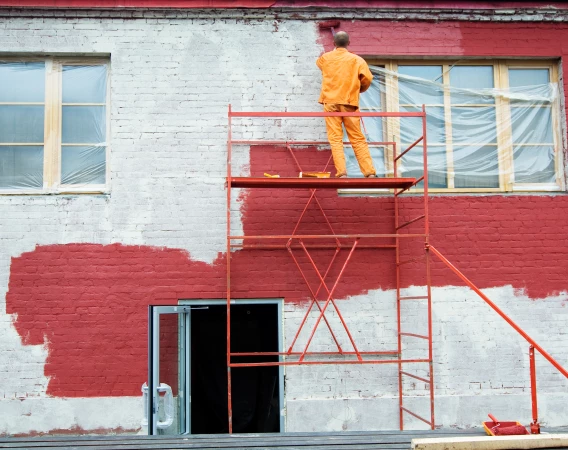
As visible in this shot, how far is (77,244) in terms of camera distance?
8.06 m

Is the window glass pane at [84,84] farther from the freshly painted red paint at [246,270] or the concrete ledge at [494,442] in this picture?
the concrete ledge at [494,442]

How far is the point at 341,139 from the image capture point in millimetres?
7797

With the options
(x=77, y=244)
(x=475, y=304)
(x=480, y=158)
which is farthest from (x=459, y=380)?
(x=77, y=244)

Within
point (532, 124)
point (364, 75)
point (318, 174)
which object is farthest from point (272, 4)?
point (532, 124)

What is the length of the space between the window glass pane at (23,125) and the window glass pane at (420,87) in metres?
4.32

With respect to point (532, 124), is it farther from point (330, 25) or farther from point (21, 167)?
point (21, 167)

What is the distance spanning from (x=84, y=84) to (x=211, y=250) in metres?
2.52

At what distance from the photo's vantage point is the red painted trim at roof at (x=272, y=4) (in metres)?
8.29

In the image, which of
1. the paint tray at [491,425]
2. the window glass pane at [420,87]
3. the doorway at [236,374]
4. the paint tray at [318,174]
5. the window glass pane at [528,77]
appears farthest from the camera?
the doorway at [236,374]

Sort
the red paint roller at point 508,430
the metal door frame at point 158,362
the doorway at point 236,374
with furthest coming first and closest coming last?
the doorway at point 236,374
the metal door frame at point 158,362
the red paint roller at point 508,430

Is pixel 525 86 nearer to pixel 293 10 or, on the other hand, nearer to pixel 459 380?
pixel 293 10

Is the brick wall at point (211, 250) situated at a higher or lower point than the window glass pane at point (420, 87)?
lower

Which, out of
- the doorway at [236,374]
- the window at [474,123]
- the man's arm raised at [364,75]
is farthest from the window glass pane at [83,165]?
the man's arm raised at [364,75]

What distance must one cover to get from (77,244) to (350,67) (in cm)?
365
